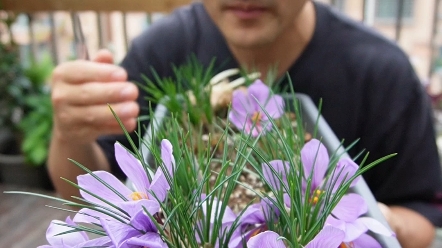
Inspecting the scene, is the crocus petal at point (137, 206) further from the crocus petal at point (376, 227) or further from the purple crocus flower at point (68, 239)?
the crocus petal at point (376, 227)

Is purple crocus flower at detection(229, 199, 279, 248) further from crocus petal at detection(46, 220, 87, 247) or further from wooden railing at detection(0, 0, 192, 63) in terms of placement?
wooden railing at detection(0, 0, 192, 63)

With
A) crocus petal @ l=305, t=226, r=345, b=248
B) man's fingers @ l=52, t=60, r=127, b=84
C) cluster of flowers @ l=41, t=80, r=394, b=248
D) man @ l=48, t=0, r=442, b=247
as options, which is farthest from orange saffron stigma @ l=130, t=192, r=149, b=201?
man @ l=48, t=0, r=442, b=247

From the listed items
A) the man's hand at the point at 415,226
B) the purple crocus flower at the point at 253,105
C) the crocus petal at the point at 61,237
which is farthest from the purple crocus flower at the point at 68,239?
the man's hand at the point at 415,226

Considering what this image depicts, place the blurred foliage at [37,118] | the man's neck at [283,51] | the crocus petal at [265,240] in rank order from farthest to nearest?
the blurred foliage at [37,118] < the man's neck at [283,51] < the crocus petal at [265,240]

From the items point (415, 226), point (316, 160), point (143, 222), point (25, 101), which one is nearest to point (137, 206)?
point (143, 222)

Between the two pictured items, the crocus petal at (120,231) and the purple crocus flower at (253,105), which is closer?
the crocus petal at (120,231)

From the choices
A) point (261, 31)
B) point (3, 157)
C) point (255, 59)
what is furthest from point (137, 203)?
point (3, 157)

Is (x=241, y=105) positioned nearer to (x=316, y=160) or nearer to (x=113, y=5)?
(x=316, y=160)
